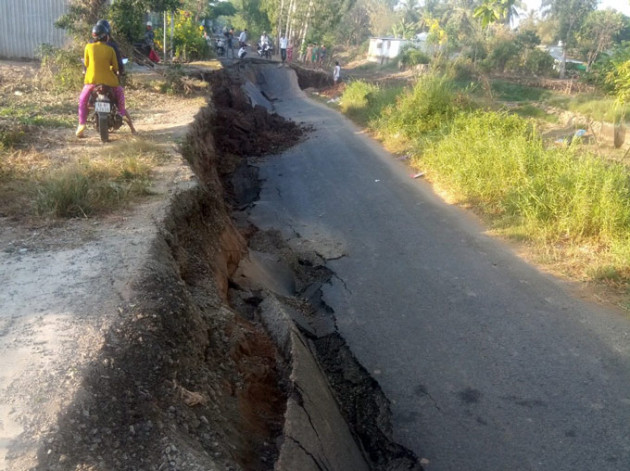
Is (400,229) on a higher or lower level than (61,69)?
lower

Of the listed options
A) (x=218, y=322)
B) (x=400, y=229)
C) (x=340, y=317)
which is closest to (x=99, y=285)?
(x=218, y=322)

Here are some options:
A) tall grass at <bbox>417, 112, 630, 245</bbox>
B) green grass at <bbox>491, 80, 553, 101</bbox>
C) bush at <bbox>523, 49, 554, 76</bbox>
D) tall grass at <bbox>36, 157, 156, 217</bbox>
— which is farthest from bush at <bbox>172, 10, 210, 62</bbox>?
bush at <bbox>523, 49, 554, 76</bbox>

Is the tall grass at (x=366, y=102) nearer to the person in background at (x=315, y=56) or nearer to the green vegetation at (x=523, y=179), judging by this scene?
the green vegetation at (x=523, y=179)

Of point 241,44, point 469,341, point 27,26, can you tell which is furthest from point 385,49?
point 469,341

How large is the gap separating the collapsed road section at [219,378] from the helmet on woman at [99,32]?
10.5 feet

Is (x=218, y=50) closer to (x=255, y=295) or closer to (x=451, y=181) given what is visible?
(x=451, y=181)

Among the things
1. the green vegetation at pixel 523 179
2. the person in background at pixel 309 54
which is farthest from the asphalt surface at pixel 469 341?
the person in background at pixel 309 54

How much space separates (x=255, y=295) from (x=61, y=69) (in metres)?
9.08

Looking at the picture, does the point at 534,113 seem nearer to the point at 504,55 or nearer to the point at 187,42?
the point at 187,42

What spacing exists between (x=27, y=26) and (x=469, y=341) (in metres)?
15.2

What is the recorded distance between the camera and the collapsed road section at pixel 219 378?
2.55 metres

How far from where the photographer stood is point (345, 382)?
4641 mm

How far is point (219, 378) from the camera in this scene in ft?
11.5

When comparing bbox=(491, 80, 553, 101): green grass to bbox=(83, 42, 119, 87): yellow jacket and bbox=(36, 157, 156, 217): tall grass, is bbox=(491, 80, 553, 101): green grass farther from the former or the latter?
bbox=(36, 157, 156, 217): tall grass
